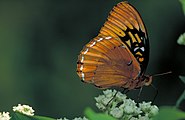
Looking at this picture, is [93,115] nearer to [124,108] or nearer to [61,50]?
[124,108]

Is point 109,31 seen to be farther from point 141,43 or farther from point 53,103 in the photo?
point 53,103

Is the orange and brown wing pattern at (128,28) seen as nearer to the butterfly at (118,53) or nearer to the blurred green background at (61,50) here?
the butterfly at (118,53)

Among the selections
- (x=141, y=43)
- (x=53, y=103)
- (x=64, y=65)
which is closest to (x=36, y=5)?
(x=64, y=65)

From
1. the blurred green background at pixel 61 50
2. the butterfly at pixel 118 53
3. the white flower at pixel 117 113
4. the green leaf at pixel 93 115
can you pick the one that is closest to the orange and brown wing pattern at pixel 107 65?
the butterfly at pixel 118 53

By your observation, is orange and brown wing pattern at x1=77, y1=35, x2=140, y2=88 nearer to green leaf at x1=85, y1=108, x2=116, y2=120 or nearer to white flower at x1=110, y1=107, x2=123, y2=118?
white flower at x1=110, y1=107, x2=123, y2=118

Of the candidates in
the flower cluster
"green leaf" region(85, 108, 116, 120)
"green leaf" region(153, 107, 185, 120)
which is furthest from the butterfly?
"green leaf" region(153, 107, 185, 120)

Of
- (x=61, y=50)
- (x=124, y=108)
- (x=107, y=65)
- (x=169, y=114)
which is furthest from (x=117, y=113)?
(x=61, y=50)
